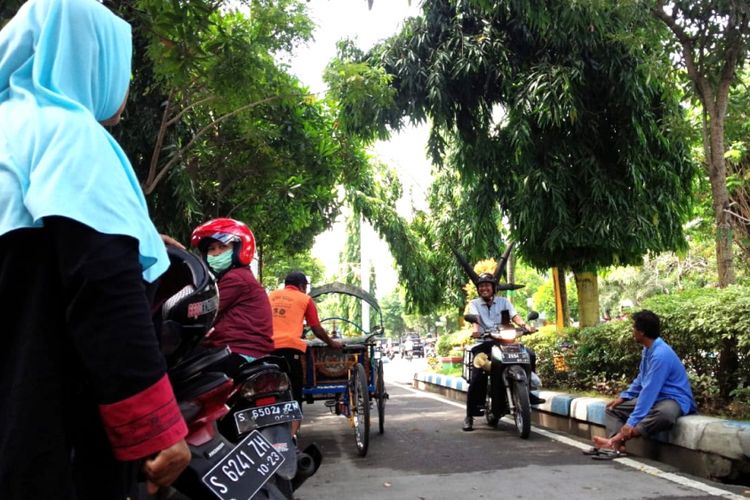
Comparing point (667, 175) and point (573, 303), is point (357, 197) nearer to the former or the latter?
point (667, 175)

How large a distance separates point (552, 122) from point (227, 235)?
25.7ft

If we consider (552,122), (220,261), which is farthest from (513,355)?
(552,122)

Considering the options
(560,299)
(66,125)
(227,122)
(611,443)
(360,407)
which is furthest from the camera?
(560,299)

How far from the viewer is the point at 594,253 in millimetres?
11844

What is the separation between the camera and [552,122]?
36.0 ft

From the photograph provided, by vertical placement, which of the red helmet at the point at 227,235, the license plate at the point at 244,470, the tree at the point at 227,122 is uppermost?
the tree at the point at 227,122

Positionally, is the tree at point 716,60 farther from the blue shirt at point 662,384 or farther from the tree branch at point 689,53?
the blue shirt at point 662,384

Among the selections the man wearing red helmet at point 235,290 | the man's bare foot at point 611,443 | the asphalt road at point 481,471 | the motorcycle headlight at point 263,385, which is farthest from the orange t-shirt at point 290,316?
the man's bare foot at point 611,443

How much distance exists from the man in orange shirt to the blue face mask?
206 centimetres

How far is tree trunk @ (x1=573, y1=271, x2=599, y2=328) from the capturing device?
41.0 feet

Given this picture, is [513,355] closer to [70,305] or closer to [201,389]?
[201,389]

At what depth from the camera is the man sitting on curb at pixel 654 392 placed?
5.56 meters

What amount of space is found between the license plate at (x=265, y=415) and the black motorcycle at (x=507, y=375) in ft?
12.7

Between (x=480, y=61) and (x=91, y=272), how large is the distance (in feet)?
34.7
